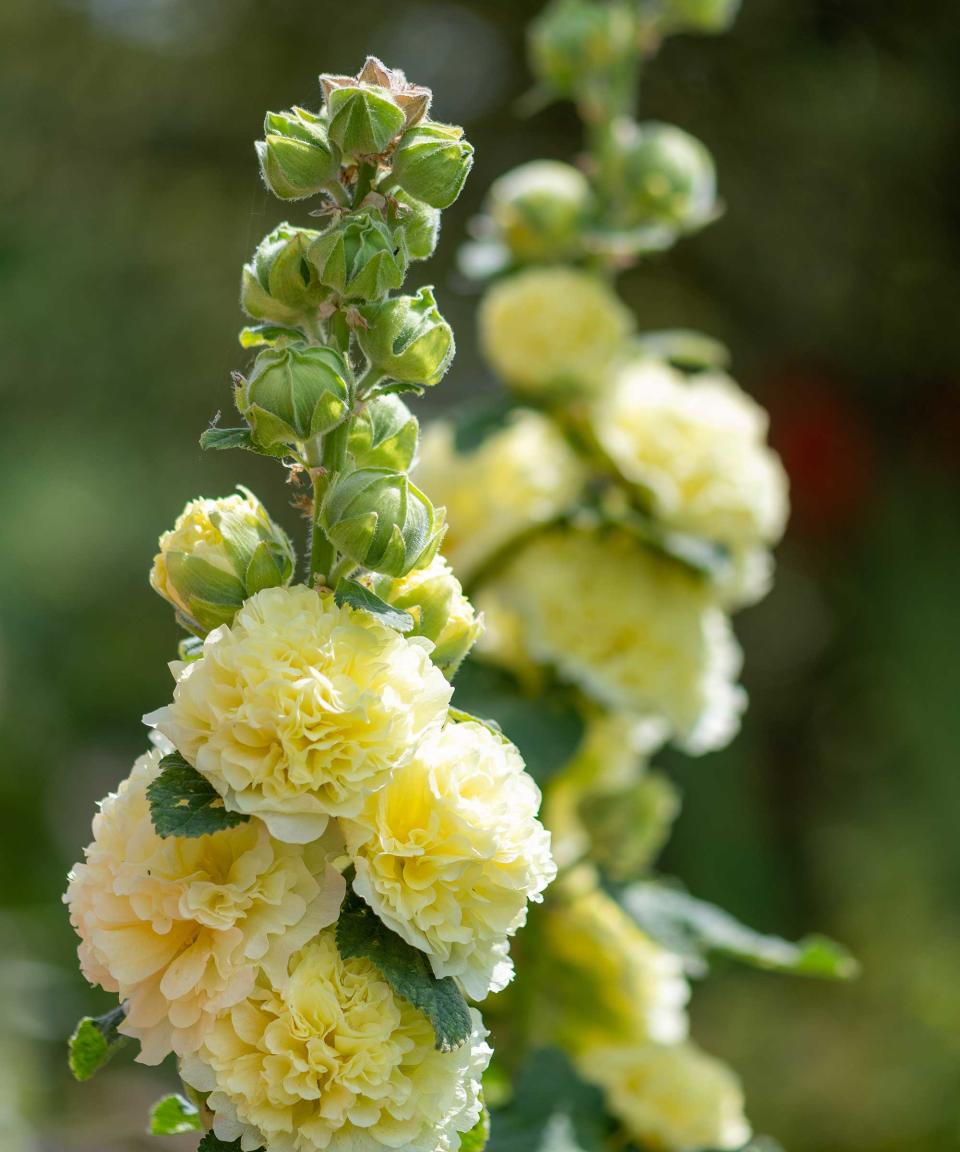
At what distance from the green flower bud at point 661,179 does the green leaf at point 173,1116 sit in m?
0.72

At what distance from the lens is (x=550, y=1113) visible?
0.85m

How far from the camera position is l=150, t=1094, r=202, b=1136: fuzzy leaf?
0.62 meters

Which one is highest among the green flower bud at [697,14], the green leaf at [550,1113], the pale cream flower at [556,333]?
the green flower bud at [697,14]

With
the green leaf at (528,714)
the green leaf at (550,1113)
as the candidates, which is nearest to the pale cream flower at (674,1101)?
the green leaf at (550,1113)

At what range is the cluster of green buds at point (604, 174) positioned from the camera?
3.51 ft

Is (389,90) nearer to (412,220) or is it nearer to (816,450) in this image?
(412,220)

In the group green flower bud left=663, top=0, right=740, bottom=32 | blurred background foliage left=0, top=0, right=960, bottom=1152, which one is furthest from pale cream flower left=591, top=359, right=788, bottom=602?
blurred background foliage left=0, top=0, right=960, bottom=1152

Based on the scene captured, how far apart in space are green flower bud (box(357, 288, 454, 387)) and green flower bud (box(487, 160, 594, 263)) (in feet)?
1.80

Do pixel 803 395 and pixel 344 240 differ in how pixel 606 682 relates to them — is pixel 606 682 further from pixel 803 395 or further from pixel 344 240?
pixel 803 395

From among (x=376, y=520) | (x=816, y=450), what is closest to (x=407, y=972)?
(x=376, y=520)

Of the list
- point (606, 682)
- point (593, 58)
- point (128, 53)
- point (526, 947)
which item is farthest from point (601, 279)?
point (128, 53)

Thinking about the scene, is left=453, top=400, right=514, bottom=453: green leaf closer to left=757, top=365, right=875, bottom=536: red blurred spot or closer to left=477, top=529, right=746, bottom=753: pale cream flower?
left=477, top=529, right=746, bottom=753: pale cream flower

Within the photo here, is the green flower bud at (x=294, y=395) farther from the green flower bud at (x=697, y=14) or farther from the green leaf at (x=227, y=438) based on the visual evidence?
the green flower bud at (x=697, y=14)

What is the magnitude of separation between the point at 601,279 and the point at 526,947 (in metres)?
0.50
